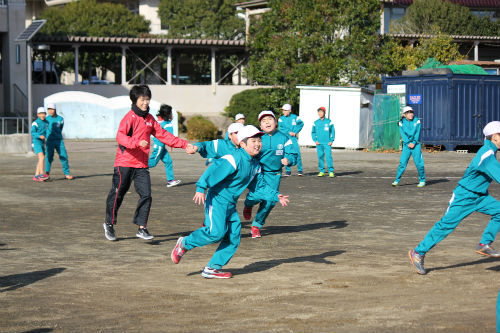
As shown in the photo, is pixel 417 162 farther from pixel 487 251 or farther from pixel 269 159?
pixel 487 251

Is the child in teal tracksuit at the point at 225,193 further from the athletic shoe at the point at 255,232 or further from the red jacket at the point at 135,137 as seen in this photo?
the athletic shoe at the point at 255,232

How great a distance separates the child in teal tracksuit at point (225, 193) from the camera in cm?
777

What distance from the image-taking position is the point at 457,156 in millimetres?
27797

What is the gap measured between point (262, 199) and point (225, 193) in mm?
2617

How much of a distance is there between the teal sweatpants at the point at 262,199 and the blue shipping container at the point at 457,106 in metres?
20.4

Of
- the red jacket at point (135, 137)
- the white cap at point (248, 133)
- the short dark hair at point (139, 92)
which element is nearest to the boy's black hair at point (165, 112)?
the red jacket at point (135, 137)

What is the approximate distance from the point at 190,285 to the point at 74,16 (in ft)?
184

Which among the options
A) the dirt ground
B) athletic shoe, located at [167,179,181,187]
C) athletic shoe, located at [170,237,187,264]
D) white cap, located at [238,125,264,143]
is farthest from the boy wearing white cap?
athletic shoe, located at [167,179,181,187]

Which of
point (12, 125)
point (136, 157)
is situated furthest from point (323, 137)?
point (12, 125)

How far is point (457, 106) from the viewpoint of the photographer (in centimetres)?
3017

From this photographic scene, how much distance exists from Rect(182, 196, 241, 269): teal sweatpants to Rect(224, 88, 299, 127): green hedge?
28869mm

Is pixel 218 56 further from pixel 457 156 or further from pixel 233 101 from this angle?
pixel 457 156

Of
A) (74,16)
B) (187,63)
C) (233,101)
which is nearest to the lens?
(233,101)

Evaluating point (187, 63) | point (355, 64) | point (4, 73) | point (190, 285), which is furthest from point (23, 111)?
point (190, 285)
